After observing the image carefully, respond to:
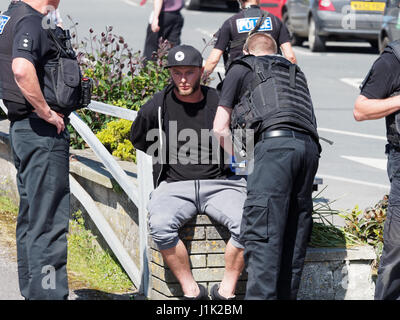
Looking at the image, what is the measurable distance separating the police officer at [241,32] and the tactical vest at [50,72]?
2.66 m

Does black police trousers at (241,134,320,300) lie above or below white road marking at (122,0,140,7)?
below

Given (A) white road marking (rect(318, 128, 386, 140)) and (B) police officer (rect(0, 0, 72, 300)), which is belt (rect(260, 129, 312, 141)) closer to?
(B) police officer (rect(0, 0, 72, 300))

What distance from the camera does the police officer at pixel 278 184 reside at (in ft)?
15.0

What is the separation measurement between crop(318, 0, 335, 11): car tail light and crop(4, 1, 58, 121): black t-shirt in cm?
1303

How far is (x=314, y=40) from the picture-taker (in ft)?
59.1

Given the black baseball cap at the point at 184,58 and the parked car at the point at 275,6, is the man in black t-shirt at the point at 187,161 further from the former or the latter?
the parked car at the point at 275,6

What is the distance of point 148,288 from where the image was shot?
5.71 metres

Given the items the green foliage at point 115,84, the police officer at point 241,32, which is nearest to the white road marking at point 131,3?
the green foliage at point 115,84

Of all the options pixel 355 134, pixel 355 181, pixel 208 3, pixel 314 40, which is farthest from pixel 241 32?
pixel 208 3

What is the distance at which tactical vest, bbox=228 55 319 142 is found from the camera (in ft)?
15.4

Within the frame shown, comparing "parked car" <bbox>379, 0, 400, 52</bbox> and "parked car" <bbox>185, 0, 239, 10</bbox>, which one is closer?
"parked car" <bbox>379, 0, 400, 52</bbox>

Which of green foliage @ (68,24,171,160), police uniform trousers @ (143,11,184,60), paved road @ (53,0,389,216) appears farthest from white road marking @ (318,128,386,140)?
green foliage @ (68,24,171,160)

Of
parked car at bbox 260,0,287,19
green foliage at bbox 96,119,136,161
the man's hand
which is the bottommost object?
green foliage at bbox 96,119,136,161

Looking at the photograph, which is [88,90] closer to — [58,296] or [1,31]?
[1,31]
